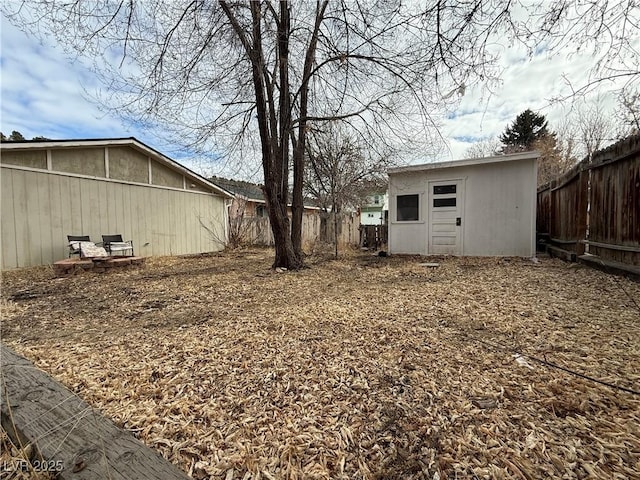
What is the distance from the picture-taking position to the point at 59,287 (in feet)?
15.3

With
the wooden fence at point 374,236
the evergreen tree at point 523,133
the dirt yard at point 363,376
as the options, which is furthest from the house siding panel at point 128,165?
the evergreen tree at point 523,133

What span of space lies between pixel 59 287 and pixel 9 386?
4.07 meters

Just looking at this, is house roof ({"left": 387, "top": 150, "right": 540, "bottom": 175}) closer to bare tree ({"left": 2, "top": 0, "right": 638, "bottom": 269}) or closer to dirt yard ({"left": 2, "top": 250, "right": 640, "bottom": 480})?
bare tree ({"left": 2, "top": 0, "right": 638, "bottom": 269})

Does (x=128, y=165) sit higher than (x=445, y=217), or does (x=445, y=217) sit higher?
(x=128, y=165)

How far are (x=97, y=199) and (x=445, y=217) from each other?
9312 mm

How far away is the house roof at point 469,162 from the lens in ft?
22.3

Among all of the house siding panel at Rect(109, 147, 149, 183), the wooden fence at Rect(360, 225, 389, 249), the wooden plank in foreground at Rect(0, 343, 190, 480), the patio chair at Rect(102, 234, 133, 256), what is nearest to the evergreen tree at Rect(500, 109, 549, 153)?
the wooden fence at Rect(360, 225, 389, 249)

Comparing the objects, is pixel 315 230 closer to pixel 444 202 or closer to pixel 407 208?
pixel 407 208

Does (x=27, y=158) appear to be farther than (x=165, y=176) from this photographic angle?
No

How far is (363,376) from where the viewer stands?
5.88 feet

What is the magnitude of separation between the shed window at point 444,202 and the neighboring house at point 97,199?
312 inches

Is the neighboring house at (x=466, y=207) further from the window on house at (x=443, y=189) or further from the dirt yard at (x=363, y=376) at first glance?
the dirt yard at (x=363, y=376)

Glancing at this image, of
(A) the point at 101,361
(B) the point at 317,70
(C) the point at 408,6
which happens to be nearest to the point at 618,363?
(A) the point at 101,361

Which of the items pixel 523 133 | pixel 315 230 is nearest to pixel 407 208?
pixel 315 230
